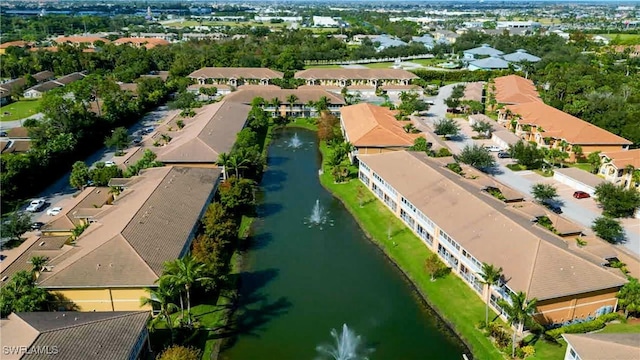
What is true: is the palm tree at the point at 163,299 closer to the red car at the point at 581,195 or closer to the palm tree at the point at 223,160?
the palm tree at the point at 223,160

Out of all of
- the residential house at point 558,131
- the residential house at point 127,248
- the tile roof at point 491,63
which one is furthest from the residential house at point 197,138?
the tile roof at point 491,63

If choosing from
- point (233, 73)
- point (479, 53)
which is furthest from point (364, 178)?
point (479, 53)

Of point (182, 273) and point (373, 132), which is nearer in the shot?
point (182, 273)

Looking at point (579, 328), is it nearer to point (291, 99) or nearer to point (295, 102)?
point (291, 99)

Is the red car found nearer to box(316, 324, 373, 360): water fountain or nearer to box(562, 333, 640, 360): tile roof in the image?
box(562, 333, 640, 360): tile roof

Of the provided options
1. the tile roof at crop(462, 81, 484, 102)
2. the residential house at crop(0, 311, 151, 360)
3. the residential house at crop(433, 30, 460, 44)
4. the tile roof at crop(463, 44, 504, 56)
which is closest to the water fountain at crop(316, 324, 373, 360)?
the residential house at crop(0, 311, 151, 360)

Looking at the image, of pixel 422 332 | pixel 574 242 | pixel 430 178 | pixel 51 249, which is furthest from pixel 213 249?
pixel 574 242

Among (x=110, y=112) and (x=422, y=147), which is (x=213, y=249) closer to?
(x=422, y=147)
